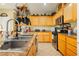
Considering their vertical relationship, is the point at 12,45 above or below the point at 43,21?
below

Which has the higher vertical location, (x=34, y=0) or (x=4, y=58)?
(x=34, y=0)

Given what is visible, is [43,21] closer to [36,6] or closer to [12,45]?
[36,6]

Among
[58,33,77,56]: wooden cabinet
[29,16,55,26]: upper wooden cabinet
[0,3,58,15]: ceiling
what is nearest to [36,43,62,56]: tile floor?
[58,33,77,56]: wooden cabinet

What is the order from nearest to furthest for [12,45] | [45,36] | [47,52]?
[12,45] < [47,52] < [45,36]

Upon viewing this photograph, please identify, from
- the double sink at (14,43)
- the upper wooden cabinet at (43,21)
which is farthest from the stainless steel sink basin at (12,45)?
the upper wooden cabinet at (43,21)

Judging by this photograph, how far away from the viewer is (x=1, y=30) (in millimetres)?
1518

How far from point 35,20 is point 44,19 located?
11.6 inches

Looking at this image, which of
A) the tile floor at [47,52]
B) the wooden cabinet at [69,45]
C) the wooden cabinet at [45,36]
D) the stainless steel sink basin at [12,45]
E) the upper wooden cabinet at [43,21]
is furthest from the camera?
the wooden cabinet at [45,36]

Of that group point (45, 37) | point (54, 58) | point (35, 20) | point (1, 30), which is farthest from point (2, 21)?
point (45, 37)

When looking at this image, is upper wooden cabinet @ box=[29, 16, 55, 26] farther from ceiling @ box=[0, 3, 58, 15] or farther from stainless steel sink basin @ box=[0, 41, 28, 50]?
stainless steel sink basin @ box=[0, 41, 28, 50]

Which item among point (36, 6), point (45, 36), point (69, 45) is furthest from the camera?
point (45, 36)

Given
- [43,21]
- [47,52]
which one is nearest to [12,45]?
[47,52]

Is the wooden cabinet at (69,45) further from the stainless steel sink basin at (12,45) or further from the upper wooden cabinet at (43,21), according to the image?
the upper wooden cabinet at (43,21)

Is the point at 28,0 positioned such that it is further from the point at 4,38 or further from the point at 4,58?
the point at 4,38
